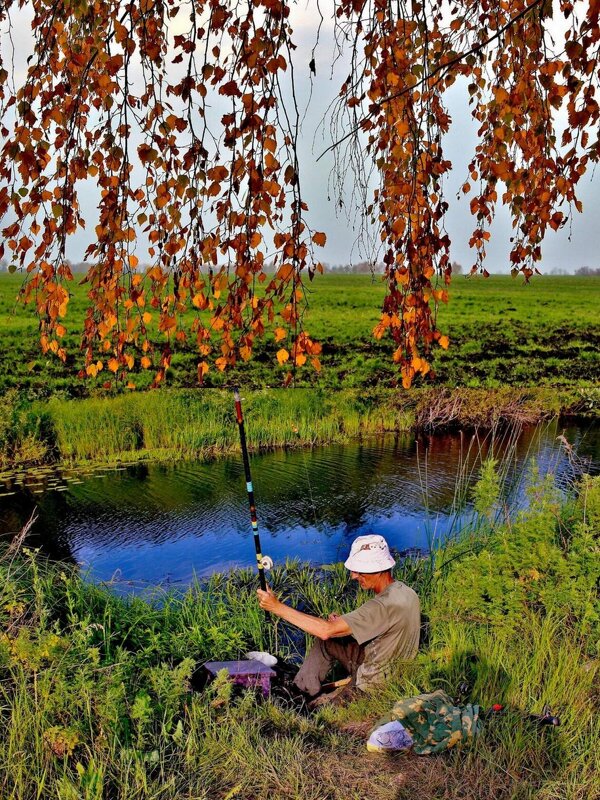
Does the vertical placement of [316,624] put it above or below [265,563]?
below

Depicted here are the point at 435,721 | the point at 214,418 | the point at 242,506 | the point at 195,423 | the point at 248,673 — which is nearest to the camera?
the point at 435,721

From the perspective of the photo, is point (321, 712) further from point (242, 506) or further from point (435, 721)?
point (242, 506)

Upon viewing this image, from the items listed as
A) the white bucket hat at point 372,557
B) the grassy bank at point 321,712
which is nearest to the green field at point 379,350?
the grassy bank at point 321,712

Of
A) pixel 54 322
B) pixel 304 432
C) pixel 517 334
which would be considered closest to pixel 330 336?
pixel 517 334

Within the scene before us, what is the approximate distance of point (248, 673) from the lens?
3.85 meters

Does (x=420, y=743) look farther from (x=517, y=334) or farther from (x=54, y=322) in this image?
(x=517, y=334)

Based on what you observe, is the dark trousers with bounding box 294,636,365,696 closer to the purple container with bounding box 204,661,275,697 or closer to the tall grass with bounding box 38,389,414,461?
the purple container with bounding box 204,661,275,697

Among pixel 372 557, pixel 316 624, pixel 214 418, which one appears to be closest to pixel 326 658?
pixel 316 624

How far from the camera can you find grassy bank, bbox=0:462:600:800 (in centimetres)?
275

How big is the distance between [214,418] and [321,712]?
7.56 metres

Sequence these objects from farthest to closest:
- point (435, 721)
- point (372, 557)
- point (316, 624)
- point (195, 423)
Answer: point (195, 423) → point (372, 557) → point (316, 624) → point (435, 721)

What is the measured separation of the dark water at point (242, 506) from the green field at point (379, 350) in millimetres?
1601

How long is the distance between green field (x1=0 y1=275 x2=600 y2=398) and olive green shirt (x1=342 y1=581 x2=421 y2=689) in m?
5.47

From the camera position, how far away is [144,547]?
23.0ft
